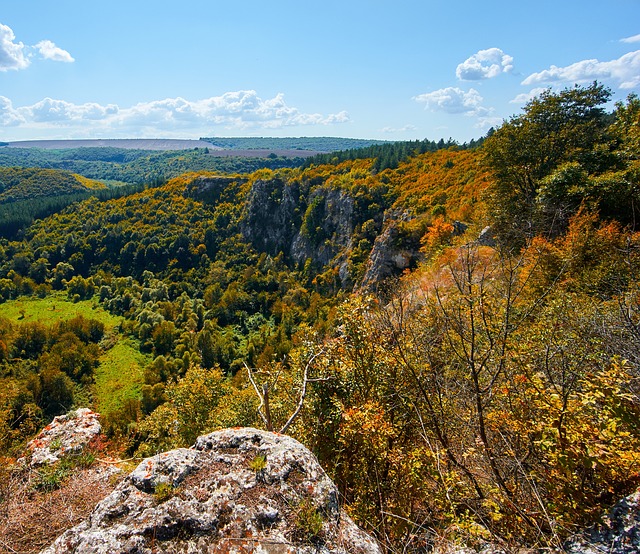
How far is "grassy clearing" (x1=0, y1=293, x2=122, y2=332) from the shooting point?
107312 millimetres

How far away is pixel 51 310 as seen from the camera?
11362cm

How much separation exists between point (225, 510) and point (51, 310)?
457 feet

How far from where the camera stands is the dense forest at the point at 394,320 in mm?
5883

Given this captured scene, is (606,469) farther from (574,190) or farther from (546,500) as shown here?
(574,190)

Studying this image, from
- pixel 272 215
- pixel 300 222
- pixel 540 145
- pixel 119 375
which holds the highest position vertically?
pixel 540 145

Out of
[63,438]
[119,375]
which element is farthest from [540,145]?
[119,375]

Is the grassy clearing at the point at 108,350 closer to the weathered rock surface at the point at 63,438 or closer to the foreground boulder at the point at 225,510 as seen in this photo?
the weathered rock surface at the point at 63,438

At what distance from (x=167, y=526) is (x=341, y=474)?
15.1 ft

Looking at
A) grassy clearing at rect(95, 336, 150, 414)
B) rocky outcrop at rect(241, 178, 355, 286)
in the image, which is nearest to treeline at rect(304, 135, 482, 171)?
rocky outcrop at rect(241, 178, 355, 286)

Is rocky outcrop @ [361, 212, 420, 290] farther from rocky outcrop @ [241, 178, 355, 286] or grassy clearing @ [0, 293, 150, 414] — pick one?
grassy clearing @ [0, 293, 150, 414]

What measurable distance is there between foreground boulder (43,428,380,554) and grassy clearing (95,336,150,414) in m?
78.8

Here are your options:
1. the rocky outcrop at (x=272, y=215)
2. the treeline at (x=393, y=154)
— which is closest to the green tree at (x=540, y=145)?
the treeline at (x=393, y=154)

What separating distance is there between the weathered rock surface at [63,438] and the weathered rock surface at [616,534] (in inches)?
554

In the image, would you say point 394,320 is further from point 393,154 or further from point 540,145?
point 393,154
